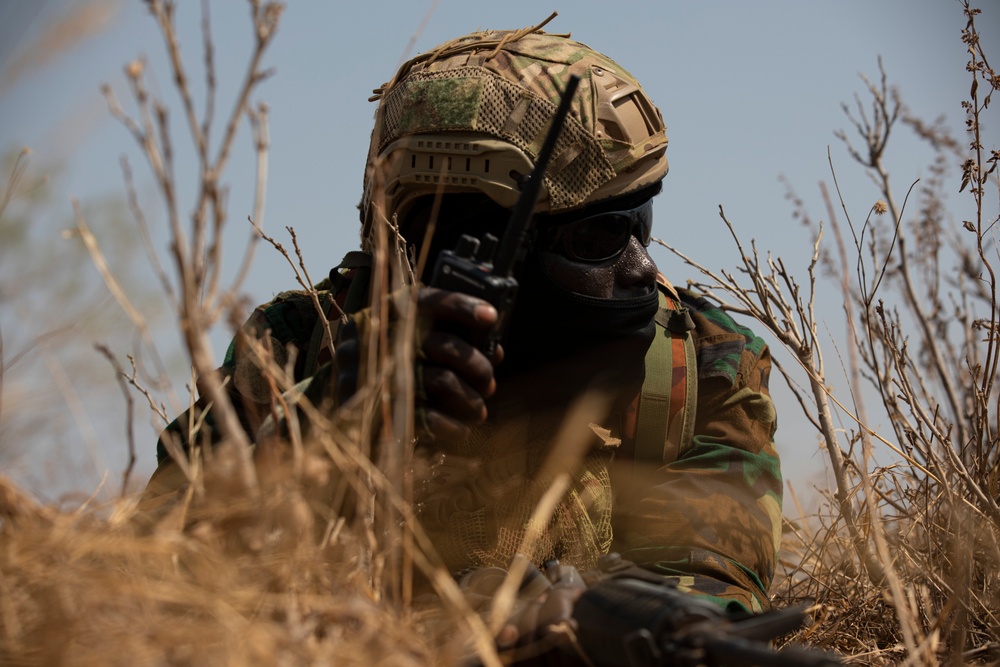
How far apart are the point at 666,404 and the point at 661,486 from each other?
231 millimetres

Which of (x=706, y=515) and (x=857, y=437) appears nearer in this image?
(x=706, y=515)

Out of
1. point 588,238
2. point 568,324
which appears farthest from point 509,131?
point 568,324

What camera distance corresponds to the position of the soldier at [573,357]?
99.7 inches

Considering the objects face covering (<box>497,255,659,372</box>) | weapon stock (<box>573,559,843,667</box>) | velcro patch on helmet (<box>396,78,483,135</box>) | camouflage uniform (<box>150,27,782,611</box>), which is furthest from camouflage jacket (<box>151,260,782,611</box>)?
weapon stock (<box>573,559,843,667</box>)

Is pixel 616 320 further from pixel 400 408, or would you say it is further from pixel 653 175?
pixel 400 408

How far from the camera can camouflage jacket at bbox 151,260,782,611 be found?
8.15ft

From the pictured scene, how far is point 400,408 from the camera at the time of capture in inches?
62.2

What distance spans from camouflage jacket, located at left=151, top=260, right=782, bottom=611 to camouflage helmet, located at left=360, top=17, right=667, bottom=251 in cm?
43

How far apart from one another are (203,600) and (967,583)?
1.85 metres

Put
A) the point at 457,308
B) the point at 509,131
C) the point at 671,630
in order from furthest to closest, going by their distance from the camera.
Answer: the point at 509,131, the point at 457,308, the point at 671,630

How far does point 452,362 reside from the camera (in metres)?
1.93

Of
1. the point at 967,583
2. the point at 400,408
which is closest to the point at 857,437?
the point at 967,583

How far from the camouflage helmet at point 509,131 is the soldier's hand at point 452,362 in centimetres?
60

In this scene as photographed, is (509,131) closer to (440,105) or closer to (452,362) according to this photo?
(440,105)
